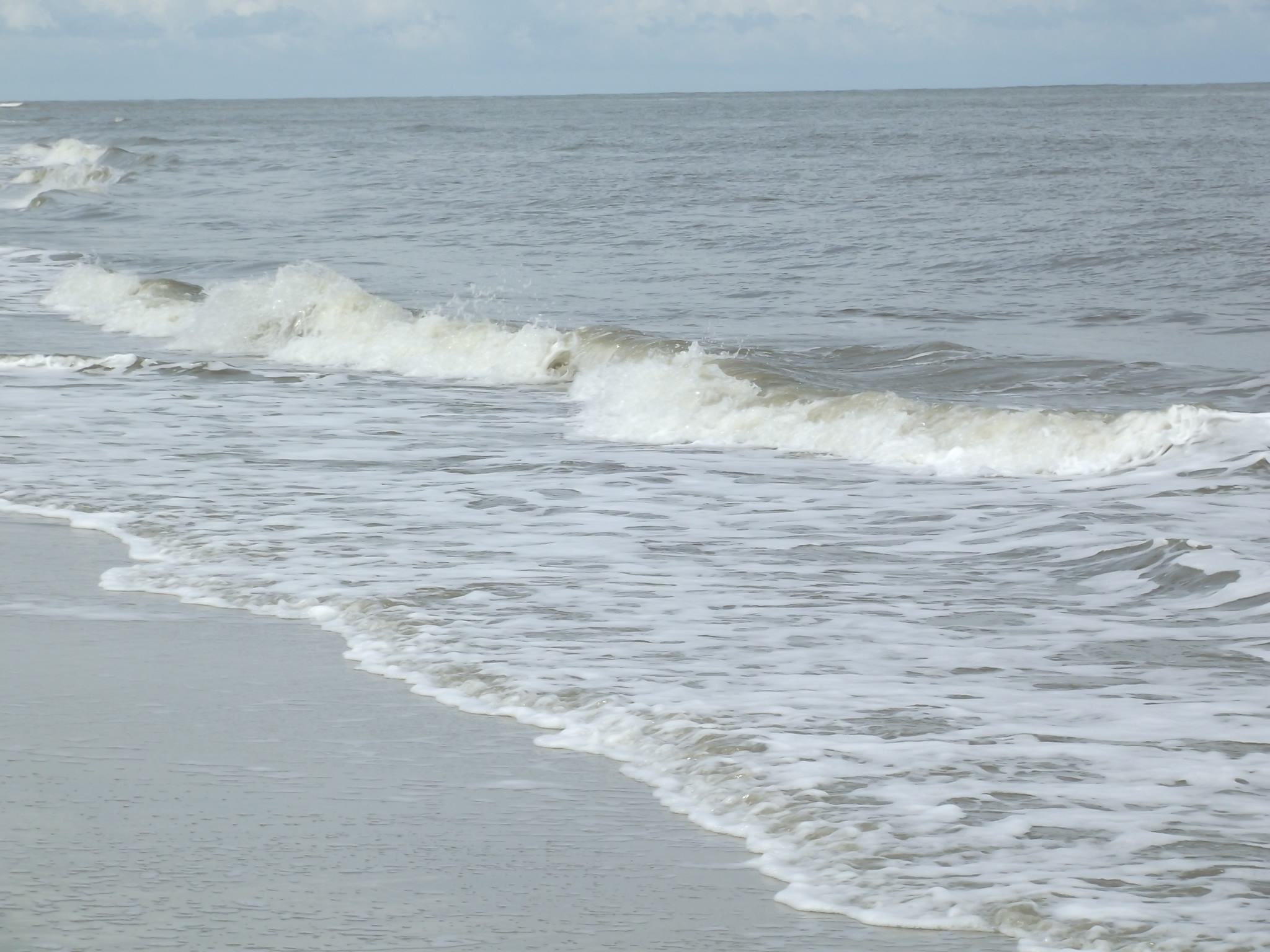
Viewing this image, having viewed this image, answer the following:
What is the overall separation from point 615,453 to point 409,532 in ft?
8.46

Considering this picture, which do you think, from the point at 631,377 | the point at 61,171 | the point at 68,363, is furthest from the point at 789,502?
the point at 61,171

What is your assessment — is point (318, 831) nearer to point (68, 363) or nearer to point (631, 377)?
point (631, 377)

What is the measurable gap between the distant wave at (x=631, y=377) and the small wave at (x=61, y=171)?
18941mm

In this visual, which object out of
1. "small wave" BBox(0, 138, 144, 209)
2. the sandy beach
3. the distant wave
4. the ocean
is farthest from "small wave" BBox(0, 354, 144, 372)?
"small wave" BBox(0, 138, 144, 209)

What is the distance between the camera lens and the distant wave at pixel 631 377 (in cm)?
913

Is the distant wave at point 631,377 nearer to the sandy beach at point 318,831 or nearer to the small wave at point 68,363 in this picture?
the small wave at point 68,363

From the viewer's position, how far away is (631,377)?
456 inches

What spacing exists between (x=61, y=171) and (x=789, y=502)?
3883cm

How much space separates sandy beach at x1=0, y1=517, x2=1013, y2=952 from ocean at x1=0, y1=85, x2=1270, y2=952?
0.57 feet

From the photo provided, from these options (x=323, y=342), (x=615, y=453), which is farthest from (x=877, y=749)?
(x=323, y=342)

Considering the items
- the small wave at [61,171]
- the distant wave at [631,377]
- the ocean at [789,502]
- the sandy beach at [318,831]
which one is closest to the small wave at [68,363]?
the ocean at [789,502]

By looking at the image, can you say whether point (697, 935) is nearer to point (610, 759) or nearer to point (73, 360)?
point (610, 759)

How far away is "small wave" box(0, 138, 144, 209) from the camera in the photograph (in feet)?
122

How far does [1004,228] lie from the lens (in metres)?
22.3
